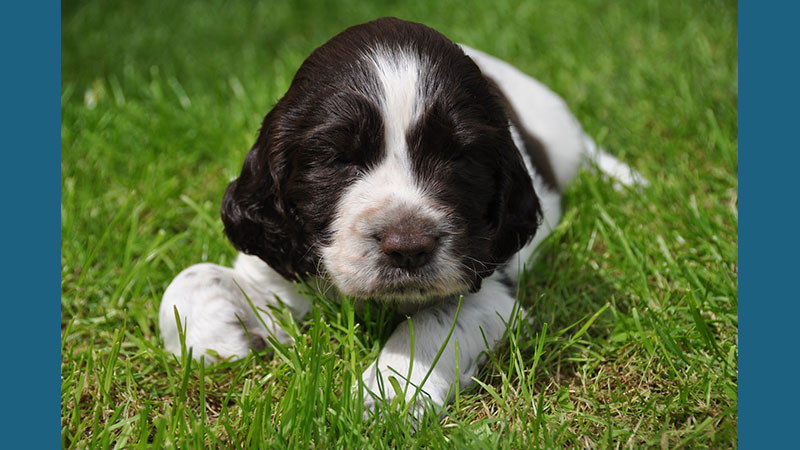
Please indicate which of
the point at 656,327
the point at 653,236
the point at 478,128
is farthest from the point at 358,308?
the point at 653,236

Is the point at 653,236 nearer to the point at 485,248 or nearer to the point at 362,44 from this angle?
the point at 485,248

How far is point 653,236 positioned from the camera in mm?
4207

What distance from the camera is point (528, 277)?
12.8 feet

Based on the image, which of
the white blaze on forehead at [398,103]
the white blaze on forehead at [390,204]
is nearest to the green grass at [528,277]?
the white blaze on forehead at [390,204]

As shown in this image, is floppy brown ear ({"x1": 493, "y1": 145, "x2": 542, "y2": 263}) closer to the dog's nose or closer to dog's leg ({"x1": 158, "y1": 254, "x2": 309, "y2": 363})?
the dog's nose

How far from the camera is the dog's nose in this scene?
2.77 metres

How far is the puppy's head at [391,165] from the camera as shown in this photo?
2.86 meters

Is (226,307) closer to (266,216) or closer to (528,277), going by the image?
(266,216)

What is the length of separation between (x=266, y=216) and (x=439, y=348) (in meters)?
0.93

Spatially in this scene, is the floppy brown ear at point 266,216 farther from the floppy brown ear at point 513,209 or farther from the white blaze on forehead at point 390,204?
the floppy brown ear at point 513,209

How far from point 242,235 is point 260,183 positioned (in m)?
0.27

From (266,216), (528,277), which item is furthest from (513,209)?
(266,216)

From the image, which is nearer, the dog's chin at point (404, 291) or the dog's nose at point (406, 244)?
the dog's nose at point (406, 244)

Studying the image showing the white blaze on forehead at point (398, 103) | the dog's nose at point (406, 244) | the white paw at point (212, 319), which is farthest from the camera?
the white paw at point (212, 319)
